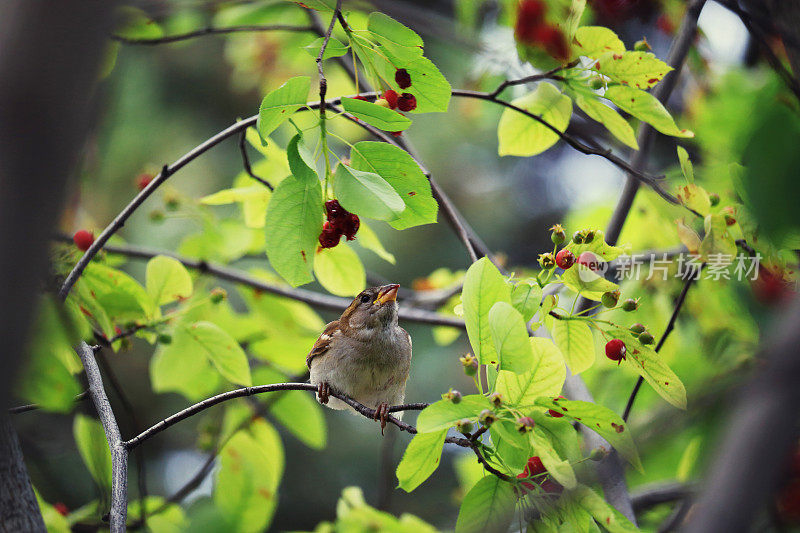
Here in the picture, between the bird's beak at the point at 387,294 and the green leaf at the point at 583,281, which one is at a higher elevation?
the green leaf at the point at 583,281

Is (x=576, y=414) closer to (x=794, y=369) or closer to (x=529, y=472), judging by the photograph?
(x=529, y=472)

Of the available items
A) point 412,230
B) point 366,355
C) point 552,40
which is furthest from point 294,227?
point 412,230

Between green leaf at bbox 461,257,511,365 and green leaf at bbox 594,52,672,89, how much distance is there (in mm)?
790

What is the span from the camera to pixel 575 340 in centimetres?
182

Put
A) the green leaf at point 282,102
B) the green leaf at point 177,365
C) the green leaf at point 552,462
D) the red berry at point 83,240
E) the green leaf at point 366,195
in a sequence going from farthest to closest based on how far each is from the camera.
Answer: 1. the red berry at point 83,240
2. the green leaf at point 177,365
3. the green leaf at point 282,102
4. the green leaf at point 366,195
5. the green leaf at point 552,462

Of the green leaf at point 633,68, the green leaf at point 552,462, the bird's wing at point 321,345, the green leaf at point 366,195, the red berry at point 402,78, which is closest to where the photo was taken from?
the green leaf at point 552,462

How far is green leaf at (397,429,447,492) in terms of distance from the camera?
1490 millimetres

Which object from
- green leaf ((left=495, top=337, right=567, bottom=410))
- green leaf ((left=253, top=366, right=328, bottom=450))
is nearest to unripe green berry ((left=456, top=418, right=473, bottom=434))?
green leaf ((left=495, top=337, right=567, bottom=410))

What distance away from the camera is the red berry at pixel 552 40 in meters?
1.95

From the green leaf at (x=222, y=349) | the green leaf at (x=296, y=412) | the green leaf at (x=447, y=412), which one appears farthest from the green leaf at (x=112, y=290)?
the green leaf at (x=447, y=412)

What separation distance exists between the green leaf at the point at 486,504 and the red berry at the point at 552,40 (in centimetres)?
120

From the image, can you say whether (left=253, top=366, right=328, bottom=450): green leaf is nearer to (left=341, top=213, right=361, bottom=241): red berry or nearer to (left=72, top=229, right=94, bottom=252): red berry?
(left=72, top=229, right=94, bottom=252): red berry

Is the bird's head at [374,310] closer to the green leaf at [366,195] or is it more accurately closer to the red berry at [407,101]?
the red berry at [407,101]

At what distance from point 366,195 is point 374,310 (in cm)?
137
